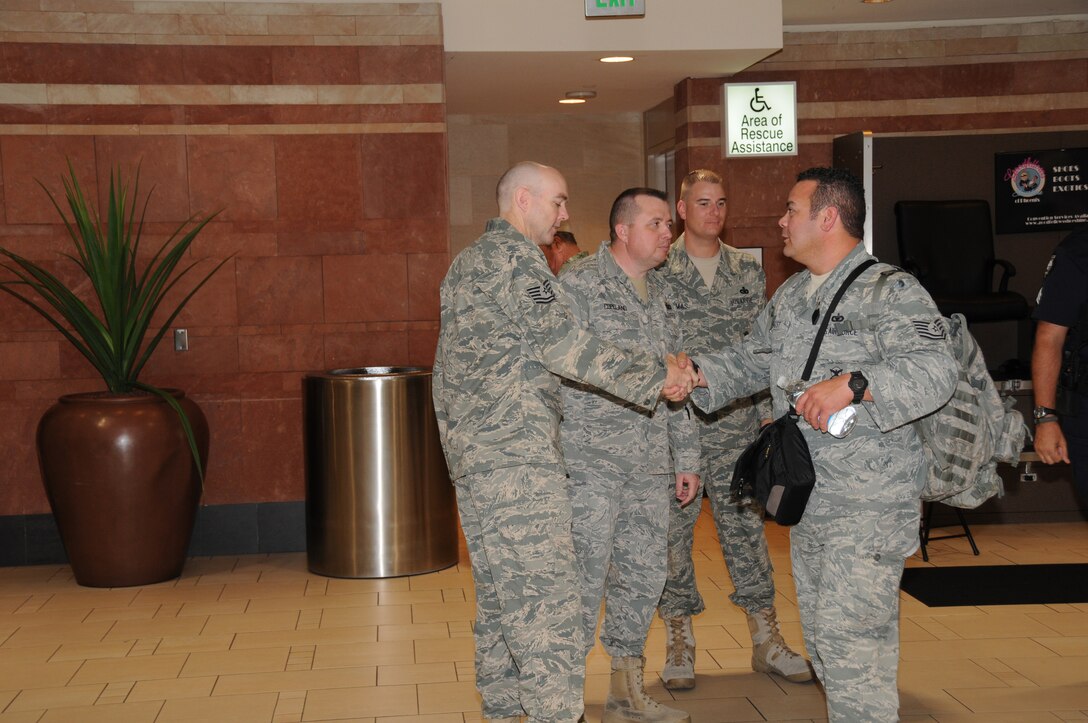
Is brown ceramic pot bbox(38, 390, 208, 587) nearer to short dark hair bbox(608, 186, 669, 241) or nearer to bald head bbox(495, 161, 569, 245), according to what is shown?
short dark hair bbox(608, 186, 669, 241)

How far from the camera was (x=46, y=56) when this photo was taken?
235 inches

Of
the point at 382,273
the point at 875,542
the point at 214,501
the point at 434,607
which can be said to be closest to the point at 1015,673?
the point at 875,542

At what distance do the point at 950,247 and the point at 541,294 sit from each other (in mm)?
4891

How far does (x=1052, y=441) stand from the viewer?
361 centimetres

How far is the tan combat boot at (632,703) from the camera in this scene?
3615 mm

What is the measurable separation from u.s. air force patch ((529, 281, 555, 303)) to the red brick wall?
336cm

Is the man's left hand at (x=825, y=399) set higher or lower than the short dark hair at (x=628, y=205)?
lower

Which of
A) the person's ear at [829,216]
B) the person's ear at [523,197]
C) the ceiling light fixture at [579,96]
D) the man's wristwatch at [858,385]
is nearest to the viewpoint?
the man's wristwatch at [858,385]

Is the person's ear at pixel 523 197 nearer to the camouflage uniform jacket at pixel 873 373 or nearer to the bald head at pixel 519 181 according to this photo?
the bald head at pixel 519 181

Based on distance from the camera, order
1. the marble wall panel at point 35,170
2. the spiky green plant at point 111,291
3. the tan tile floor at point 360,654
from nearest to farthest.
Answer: the tan tile floor at point 360,654
the spiky green plant at point 111,291
the marble wall panel at point 35,170

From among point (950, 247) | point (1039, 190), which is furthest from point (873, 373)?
point (1039, 190)

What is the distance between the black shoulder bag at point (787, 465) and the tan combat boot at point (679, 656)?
133cm

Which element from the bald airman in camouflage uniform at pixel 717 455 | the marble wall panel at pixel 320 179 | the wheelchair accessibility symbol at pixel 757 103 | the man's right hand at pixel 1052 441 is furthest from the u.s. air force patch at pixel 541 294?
the wheelchair accessibility symbol at pixel 757 103

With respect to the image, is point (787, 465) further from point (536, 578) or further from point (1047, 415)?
point (1047, 415)
